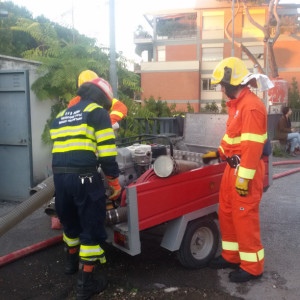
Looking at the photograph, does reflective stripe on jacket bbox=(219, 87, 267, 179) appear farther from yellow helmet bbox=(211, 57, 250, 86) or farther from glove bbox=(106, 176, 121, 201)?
glove bbox=(106, 176, 121, 201)

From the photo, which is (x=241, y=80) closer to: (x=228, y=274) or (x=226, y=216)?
(x=226, y=216)

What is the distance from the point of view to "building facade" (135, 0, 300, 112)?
129 feet

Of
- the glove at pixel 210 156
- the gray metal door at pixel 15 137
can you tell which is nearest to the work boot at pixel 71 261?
the glove at pixel 210 156

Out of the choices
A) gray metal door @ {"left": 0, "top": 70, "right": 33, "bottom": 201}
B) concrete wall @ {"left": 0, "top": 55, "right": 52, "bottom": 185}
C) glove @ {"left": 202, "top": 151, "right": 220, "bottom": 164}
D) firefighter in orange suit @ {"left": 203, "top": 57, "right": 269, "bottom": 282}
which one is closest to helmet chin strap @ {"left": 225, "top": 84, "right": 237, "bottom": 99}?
firefighter in orange suit @ {"left": 203, "top": 57, "right": 269, "bottom": 282}

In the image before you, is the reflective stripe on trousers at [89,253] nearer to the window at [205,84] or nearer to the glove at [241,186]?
the glove at [241,186]

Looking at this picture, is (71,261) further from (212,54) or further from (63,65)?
(212,54)

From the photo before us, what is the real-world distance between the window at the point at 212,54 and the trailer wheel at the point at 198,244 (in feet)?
128

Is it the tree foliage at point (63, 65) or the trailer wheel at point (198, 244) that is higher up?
the tree foliage at point (63, 65)

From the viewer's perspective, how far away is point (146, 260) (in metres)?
4.03

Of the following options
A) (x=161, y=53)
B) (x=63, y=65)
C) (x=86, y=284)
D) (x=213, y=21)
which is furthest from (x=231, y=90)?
(x=161, y=53)

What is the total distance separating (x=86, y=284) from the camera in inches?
127

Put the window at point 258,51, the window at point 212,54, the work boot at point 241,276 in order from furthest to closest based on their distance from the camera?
the window at point 212,54 → the window at point 258,51 → the work boot at point 241,276

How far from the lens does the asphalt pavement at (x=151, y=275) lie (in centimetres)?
334

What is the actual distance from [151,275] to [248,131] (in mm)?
1754
